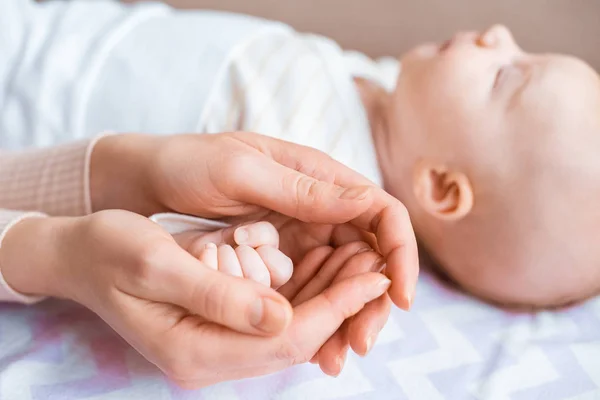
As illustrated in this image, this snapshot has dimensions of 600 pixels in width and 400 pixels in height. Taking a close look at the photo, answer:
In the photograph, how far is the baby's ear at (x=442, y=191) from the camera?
844mm

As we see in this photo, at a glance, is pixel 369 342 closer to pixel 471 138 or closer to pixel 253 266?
pixel 253 266

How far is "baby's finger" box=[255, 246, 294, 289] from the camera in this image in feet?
1.98

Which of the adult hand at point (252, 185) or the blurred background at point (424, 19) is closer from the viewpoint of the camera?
the adult hand at point (252, 185)

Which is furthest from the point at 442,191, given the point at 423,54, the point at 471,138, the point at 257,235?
the point at 257,235

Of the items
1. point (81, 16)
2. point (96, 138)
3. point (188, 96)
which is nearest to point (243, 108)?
point (188, 96)

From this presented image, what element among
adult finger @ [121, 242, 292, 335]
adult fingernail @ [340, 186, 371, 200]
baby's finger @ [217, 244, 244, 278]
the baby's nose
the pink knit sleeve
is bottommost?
the pink knit sleeve

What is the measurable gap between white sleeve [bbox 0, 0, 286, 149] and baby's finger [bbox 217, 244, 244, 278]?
36 cm

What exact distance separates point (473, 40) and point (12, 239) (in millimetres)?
722

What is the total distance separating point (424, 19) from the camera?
1.25m

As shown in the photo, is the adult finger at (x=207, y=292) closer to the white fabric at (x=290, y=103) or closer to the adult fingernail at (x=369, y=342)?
the adult fingernail at (x=369, y=342)

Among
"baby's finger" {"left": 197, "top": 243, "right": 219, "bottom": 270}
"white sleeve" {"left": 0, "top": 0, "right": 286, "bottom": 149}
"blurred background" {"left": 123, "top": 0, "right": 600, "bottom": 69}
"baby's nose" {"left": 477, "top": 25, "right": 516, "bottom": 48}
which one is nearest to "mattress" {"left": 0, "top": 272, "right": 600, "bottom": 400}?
"baby's finger" {"left": 197, "top": 243, "right": 219, "bottom": 270}

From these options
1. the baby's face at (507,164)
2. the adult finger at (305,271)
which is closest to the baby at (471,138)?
the baby's face at (507,164)

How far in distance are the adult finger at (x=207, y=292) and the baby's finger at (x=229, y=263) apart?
57 millimetres

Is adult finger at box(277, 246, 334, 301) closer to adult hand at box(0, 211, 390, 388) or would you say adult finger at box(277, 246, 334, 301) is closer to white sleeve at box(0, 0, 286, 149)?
adult hand at box(0, 211, 390, 388)
